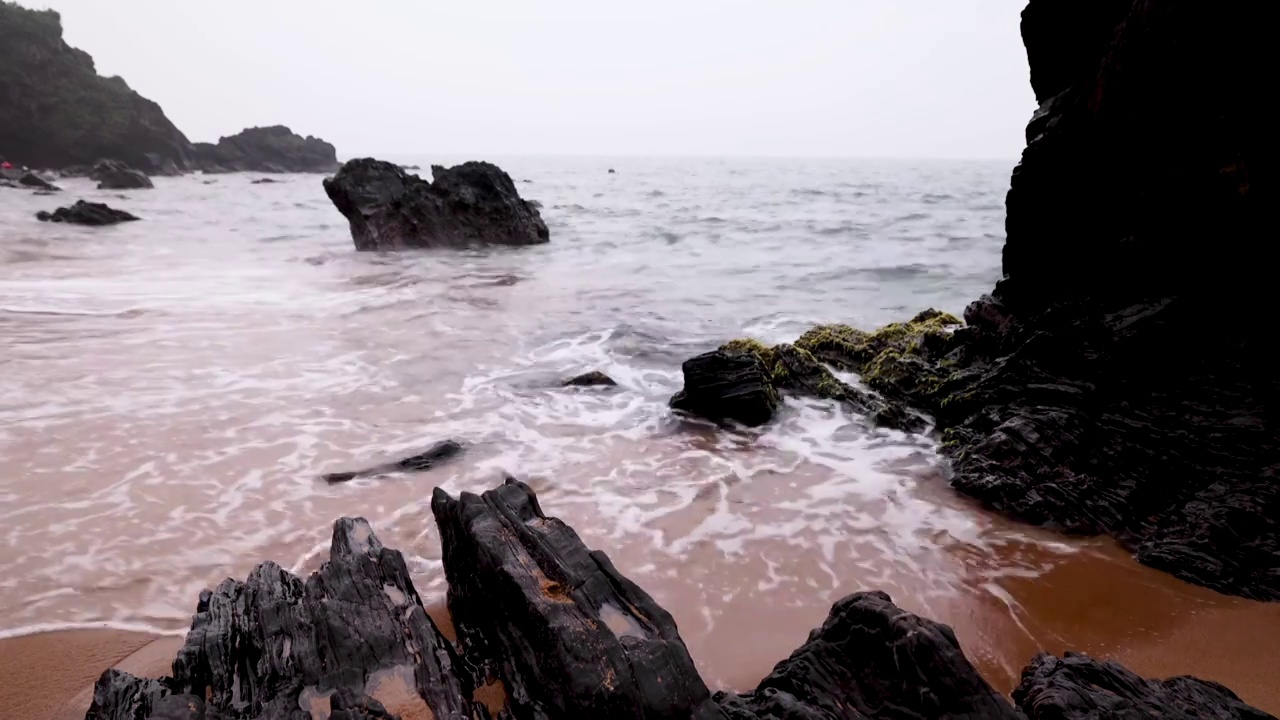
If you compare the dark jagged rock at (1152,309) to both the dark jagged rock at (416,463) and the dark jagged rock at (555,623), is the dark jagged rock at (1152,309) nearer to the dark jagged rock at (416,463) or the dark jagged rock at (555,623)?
the dark jagged rock at (555,623)

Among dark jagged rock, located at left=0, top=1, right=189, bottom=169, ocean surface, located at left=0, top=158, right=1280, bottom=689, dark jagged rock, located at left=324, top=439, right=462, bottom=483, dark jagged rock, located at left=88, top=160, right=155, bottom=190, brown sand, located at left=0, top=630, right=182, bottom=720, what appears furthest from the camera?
dark jagged rock, located at left=0, top=1, right=189, bottom=169

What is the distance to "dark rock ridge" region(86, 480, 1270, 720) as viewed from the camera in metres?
2.03

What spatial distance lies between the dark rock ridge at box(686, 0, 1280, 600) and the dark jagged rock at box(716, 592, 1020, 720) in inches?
94.9

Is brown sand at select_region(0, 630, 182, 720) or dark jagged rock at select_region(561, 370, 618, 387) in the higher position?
dark jagged rock at select_region(561, 370, 618, 387)

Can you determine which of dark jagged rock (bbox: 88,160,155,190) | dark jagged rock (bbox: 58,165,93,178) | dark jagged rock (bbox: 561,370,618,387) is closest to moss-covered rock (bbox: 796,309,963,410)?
dark jagged rock (bbox: 561,370,618,387)

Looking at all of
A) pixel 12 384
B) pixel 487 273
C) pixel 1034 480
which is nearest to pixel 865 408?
pixel 1034 480

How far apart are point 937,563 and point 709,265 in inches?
489

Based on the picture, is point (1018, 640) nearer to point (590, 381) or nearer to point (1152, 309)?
point (1152, 309)

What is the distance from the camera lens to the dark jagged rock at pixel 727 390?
19.6 ft

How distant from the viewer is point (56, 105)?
42.7 metres

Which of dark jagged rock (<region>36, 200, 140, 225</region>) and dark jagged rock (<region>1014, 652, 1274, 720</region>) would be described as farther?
dark jagged rock (<region>36, 200, 140, 225</region>)

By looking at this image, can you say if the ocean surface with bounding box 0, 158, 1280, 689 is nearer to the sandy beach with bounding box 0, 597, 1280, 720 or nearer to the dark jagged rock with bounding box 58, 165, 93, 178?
the sandy beach with bounding box 0, 597, 1280, 720

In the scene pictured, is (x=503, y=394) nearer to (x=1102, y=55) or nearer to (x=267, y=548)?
(x=267, y=548)

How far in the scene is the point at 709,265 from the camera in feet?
51.8
